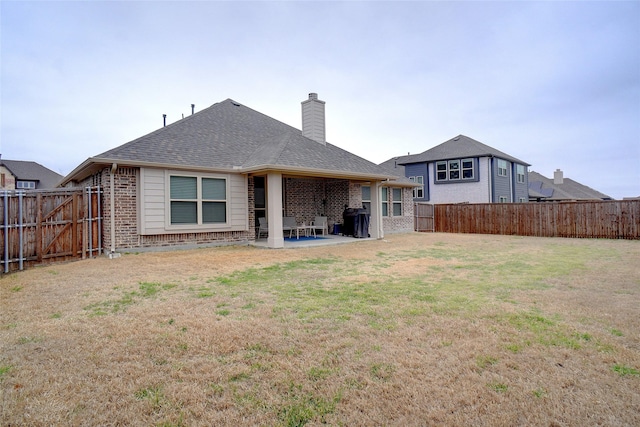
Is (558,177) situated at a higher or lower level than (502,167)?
higher

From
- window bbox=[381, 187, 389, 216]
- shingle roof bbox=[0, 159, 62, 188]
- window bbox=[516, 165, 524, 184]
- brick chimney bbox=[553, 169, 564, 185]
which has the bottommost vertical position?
window bbox=[381, 187, 389, 216]

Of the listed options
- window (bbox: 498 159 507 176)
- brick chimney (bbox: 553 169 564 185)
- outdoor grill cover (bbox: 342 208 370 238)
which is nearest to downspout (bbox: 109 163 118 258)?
outdoor grill cover (bbox: 342 208 370 238)

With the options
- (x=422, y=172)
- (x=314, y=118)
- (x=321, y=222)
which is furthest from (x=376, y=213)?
(x=422, y=172)

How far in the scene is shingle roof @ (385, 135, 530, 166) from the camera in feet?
81.0

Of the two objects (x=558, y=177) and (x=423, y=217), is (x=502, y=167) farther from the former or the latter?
(x=558, y=177)

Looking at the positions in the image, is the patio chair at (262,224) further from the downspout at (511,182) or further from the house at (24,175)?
the house at (24,175)

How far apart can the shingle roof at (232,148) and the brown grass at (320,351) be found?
195 inches

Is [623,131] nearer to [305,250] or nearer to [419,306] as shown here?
[305,250]

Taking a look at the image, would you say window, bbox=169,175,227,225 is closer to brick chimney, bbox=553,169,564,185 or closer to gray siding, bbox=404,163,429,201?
gray siding, bbox=404,163,429,201

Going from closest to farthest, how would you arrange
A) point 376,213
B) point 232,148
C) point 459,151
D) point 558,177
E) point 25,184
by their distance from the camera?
point 232,148 < point 376,213 < point 459,151 < point 25,184 < point 558,177

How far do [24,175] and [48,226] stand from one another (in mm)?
39569

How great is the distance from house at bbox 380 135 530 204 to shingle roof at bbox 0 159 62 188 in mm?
37943

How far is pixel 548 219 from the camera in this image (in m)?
16.8

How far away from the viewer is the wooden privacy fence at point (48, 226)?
7461 mm
